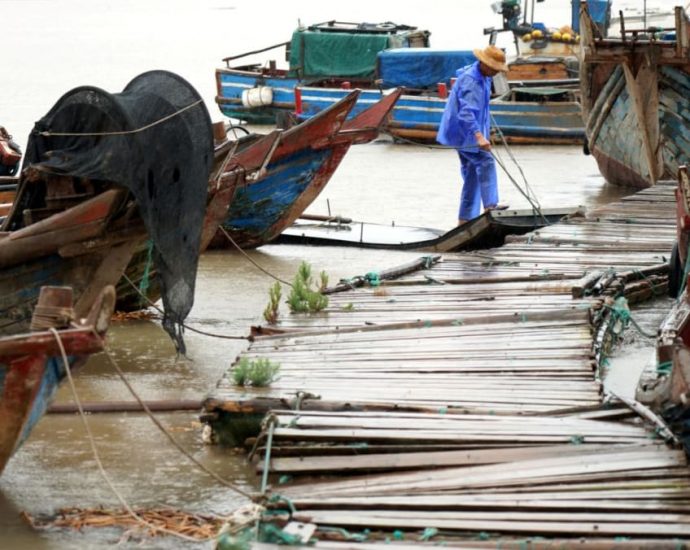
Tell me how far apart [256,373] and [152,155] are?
5.53 feet

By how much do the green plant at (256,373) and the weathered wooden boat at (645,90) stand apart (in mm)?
8122

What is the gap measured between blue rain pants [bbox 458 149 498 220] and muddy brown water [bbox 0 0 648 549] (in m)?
0.75

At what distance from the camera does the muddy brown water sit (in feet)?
21.3

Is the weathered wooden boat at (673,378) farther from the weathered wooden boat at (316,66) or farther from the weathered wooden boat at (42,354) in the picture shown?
the weathered wooden boat at (316,66)

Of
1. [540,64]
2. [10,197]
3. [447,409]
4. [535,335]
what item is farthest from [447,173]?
[447,409]

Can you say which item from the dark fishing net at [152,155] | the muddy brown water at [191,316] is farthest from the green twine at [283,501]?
the dark fishing net at [152,155]

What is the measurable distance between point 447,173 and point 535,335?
11.8m

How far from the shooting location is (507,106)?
21.9 meters

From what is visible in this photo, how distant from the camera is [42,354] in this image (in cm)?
563

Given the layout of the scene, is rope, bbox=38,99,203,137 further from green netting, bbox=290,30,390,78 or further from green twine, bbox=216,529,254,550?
green netting, bbox=290,30,390,78

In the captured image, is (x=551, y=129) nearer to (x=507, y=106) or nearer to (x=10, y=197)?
(x=507, y=106)

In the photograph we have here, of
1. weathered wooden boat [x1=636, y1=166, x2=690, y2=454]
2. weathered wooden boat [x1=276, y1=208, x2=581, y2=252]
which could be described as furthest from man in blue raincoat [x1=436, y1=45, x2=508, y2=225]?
weathered wooden boat [x1=636, y1=166, x2=690, y2=454]

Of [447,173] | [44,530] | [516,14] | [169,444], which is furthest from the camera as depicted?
[516,14]

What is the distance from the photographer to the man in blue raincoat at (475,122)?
12.4 m
